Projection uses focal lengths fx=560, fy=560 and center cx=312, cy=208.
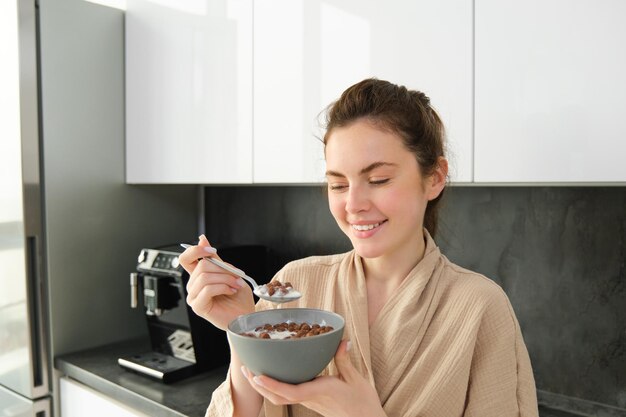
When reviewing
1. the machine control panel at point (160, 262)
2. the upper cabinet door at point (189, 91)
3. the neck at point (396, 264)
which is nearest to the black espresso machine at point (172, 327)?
the machine control panel at point (160, 262)

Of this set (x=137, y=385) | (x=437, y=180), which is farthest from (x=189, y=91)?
(x=437, y=180)

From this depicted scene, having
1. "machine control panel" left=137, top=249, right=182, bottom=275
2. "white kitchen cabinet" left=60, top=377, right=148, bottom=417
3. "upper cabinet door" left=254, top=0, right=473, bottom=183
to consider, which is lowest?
"white kitchen cabinet" left=60, top=377, right=148, bottom=417

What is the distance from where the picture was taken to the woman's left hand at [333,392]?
793mm

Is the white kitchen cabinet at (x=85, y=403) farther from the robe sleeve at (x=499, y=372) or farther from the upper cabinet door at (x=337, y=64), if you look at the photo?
the robe sleeve at (x=499, y=372)

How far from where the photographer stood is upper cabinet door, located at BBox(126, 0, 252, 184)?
1658mm

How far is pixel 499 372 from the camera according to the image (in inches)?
38.5

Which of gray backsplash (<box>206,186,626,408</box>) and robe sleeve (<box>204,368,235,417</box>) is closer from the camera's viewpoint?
robe sleeve (<box>204,368,235,417</box>)

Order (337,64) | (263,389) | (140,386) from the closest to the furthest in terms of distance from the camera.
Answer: (263,389) < (337,64) < (140,386)

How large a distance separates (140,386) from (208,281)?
82 centimetres

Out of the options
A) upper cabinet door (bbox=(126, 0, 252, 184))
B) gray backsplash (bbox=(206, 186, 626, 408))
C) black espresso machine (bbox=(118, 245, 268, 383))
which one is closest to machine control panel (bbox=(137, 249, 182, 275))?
black espresso machine (bbox=(118, 245, 268, 383))

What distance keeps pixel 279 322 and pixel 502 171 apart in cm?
56

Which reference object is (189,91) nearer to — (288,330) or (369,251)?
(369,251)

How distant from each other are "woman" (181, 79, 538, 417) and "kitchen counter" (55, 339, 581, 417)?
49cm

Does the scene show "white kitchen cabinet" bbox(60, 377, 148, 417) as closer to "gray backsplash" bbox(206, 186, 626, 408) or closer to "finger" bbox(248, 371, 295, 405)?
"finger" bbox(248, 371, 295, 405)
